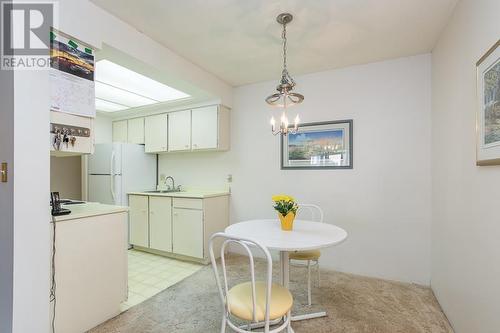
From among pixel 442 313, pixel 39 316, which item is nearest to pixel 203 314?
pixel 39 316

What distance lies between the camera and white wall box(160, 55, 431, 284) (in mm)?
2648

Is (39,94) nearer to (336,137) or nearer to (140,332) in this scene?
(140,332)

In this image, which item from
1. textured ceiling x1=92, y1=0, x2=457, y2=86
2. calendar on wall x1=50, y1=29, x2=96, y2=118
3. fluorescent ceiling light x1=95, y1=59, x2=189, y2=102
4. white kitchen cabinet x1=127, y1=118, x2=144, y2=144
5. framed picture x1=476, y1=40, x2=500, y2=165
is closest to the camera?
framed picture x1=476, y1=40, x2=500, y2=165

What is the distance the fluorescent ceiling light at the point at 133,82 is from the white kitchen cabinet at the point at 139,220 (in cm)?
152

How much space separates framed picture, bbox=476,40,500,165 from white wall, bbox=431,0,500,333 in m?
0.07

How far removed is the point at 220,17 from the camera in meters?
2.04

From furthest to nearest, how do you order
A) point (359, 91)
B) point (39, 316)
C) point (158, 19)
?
point (359, 91)
point (158, 19)
point (39, 316)

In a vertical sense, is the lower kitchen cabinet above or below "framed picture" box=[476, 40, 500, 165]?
below

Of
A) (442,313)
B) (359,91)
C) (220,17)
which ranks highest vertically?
(220,17)

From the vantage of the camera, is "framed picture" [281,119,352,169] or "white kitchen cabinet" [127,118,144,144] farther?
"white kitchen cabinet" [127,118,144,144]

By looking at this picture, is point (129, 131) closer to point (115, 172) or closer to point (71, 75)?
point (115, 172)

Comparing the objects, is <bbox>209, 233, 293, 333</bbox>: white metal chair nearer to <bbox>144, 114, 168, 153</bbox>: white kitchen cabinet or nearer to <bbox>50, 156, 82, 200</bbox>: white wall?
<bbox>144, 114, 168, 153</bbox>: white kitchen cabinet

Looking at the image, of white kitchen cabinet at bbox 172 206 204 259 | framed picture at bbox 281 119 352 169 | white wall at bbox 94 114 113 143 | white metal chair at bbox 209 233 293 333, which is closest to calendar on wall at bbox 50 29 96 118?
white metal chair at bbox 209 233 293 333

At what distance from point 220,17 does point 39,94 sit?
1.44m
